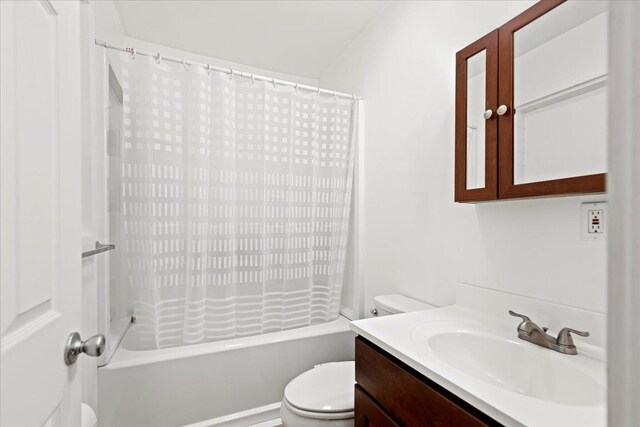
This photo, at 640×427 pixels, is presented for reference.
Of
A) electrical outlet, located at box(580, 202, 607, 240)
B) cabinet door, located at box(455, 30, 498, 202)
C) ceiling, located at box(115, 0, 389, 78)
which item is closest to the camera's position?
electrical outlet, located at box(580, 202, 607, 240)

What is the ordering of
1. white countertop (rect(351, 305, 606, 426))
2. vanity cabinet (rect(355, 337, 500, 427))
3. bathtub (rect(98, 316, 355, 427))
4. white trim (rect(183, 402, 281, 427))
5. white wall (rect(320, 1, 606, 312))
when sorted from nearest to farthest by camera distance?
1. white countertop (rect(351, 305, 606, 426))
2. vanity cabinet (rect(355, 337, 500, 427))
3. white wall (rect(320, 1, 606, 312))
4. bathtub (rect(98, 316, 355, 427))
5. white trim (rect(183, 402, 281, 427))

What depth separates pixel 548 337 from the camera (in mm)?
908

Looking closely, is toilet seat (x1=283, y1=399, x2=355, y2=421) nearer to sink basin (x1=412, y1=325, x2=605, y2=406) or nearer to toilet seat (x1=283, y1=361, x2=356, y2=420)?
toilet seat (x1=283, y1=361, x2=356, y2=420)

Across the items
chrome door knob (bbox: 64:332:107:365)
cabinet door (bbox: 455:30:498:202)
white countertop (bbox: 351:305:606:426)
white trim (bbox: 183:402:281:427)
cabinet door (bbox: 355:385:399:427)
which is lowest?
white trim (bbox: 183:402:281:427)

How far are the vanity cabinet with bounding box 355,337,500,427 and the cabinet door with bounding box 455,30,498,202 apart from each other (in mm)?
676

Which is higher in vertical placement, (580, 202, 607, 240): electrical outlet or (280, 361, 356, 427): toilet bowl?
(580, 202, 607, 240): electrical outlet

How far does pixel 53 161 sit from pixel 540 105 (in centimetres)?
136

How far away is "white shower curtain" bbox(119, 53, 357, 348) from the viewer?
4.86 feet

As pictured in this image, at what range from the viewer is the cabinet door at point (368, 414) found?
920 millimetres

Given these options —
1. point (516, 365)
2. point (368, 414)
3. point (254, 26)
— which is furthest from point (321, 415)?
point (254, 26)

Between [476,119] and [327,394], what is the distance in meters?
1.31

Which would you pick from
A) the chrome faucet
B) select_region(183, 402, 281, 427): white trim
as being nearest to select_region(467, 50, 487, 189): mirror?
the chrome faucet

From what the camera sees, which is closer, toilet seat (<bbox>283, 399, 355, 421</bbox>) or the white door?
the white door

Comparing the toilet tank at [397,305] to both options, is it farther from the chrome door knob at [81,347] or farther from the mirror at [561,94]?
the chrome door knob at [81,347]
